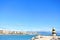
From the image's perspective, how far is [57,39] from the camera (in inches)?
675

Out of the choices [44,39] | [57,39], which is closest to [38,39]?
[44,39]

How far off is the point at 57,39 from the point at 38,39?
1603mm

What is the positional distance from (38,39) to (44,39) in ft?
1.66

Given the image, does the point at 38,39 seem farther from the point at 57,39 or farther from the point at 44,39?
the point at 57,39

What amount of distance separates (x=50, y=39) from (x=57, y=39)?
58 centimetres

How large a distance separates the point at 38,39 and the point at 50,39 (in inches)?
40.2

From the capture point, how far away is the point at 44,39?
17516 millimetres

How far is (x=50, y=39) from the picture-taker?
17297 mm

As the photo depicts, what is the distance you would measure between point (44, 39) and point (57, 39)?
1.11 meters
